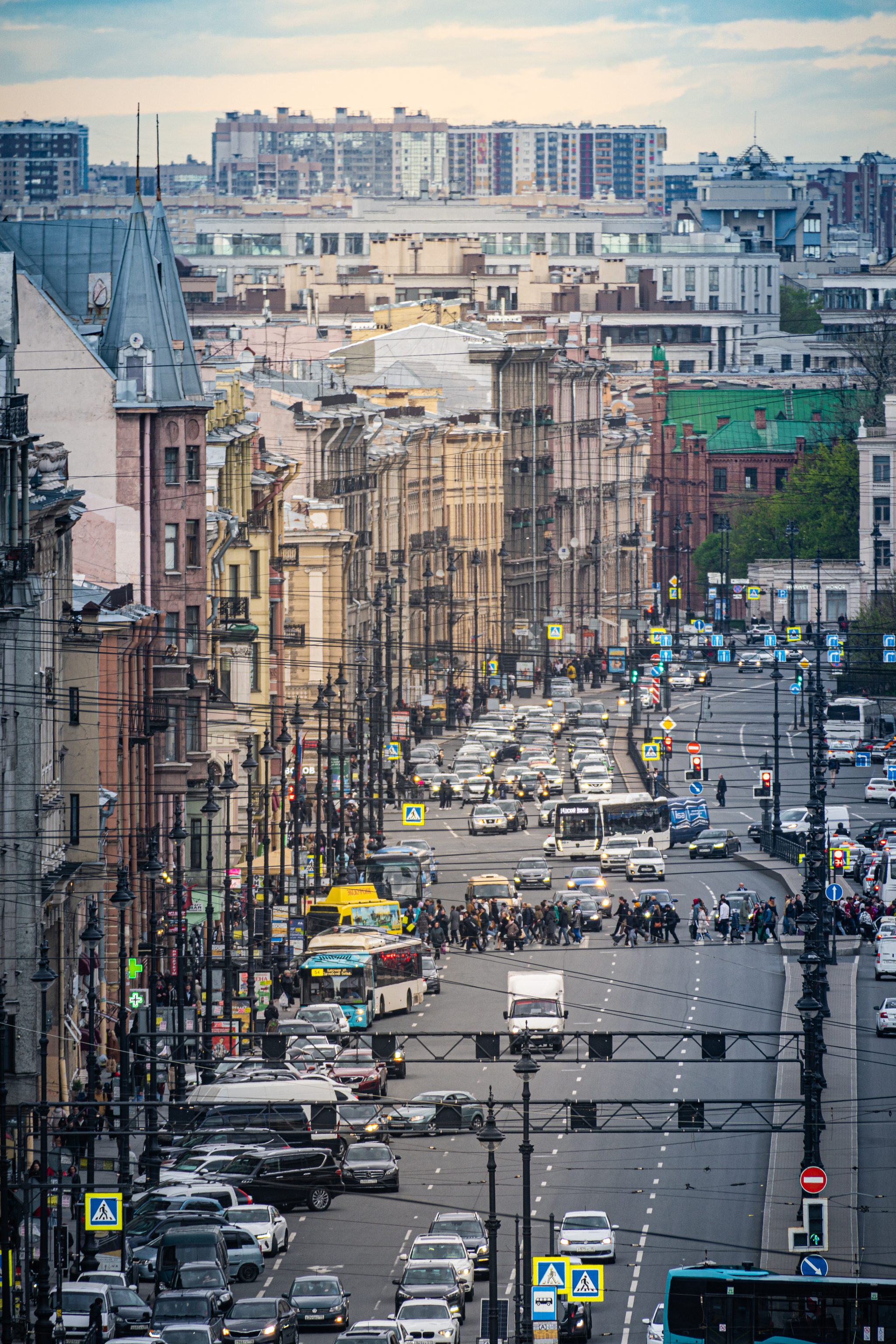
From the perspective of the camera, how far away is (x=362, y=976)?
220 feet

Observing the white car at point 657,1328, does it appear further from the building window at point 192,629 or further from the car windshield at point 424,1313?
the building window at point 192,629

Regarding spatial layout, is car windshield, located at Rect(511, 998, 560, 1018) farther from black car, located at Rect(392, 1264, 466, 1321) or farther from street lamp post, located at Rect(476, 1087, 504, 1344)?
street lamp post, located at Rect(476, 1087, 504, 1344)

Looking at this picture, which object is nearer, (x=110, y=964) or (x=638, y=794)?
(x=110, y=964)

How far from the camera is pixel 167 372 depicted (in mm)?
76750

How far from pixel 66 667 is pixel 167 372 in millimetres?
15094

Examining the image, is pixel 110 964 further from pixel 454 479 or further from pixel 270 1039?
pixel 454 479

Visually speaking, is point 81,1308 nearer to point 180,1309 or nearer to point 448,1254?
point 180,1309

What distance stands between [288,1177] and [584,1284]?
34.4 ft

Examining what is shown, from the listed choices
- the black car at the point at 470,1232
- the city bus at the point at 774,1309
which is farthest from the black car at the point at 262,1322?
the city bus at the point at 774,1309

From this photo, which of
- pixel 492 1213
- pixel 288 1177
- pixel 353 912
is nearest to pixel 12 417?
pixel 288 1177

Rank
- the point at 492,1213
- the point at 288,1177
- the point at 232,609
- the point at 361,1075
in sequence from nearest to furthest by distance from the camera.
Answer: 1. the point at 492,1213
2. the point at 288,1177
3. the point at 361,1075
4. the point at 232,609

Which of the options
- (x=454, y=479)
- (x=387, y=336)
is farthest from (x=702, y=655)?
(x=387, y=336)

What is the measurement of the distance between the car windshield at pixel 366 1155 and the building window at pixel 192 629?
2890 centimetres

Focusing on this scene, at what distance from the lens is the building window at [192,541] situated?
260 feet
